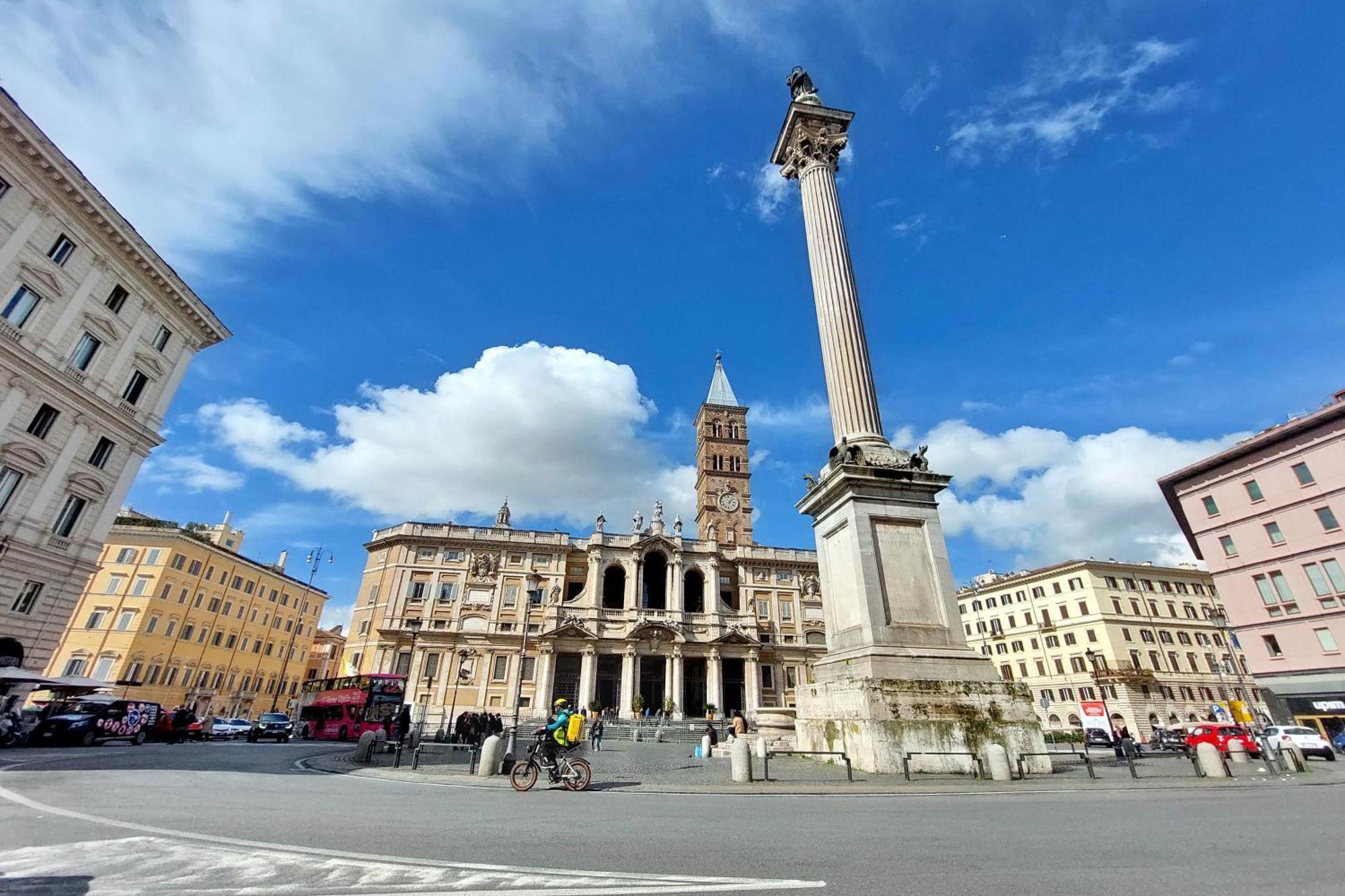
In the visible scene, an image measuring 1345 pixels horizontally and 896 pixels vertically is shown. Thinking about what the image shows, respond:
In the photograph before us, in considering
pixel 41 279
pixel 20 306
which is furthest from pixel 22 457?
pixel 41 279

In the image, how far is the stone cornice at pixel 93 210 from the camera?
70.2ft

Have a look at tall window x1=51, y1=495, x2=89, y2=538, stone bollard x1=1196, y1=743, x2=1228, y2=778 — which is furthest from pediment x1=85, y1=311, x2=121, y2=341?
stone bollard x1=1196, y1=743, x2=1228, y2=778

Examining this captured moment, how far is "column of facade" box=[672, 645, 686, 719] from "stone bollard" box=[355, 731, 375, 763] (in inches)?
1360

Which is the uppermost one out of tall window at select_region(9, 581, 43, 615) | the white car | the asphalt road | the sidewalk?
tall window at select_region(9, 581, 43, 615)

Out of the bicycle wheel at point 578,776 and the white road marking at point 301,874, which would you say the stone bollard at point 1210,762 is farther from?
the white road marking at point 301,874

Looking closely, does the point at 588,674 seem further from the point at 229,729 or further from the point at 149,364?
the point at 149,364

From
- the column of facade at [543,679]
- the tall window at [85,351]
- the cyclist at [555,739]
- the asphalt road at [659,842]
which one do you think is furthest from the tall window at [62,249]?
the column of facade at [543,679]

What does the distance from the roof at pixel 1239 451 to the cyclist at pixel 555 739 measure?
131 ft

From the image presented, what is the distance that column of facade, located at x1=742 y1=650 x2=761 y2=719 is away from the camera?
51031mm

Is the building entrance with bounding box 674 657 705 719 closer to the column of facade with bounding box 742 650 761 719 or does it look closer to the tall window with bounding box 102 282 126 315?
the column of facade with bounding box 742 650 761 719

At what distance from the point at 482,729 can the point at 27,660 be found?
54.0ft

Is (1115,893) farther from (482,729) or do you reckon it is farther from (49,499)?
(49,499)

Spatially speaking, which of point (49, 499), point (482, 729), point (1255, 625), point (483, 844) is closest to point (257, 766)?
point (482, 729)

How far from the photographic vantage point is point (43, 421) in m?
23.2
